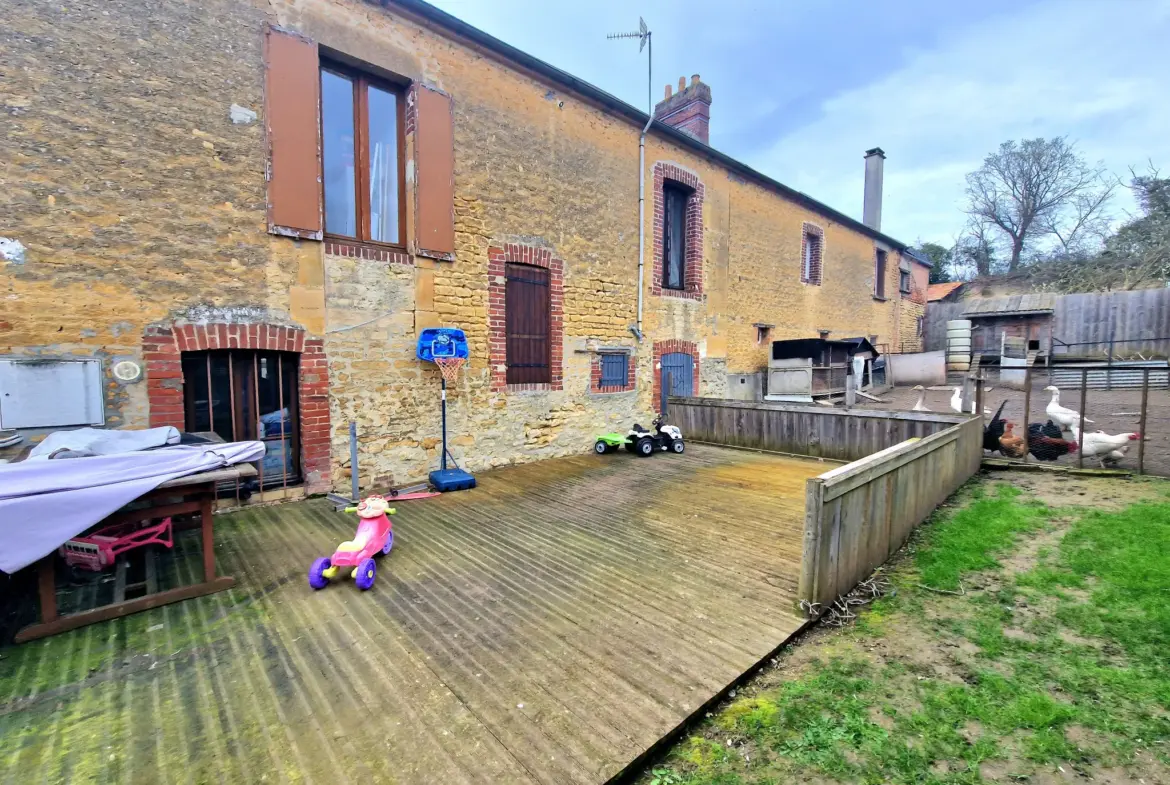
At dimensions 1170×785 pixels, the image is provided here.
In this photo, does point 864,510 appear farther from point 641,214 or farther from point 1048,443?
point 641,214

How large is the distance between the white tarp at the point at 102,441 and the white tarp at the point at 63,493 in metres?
0.45

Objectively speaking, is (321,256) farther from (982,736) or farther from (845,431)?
(845,431)

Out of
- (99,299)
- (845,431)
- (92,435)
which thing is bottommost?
(845,431)

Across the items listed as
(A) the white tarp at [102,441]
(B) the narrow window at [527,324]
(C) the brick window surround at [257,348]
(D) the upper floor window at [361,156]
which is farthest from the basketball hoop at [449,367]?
(A) the white tarp at [102,441]

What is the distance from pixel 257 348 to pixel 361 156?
268cm

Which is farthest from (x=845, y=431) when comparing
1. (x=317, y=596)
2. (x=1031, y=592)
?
(x=317, y=596)

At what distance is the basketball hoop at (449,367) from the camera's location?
6.41m

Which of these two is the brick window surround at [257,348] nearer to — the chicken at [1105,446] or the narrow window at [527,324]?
the narrow window at [527,324]

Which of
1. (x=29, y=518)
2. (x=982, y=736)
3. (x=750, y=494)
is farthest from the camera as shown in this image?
(x=750, y=494)

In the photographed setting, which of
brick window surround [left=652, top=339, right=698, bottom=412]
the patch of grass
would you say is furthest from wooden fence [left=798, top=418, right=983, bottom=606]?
brick window surround [left=652, top=339, right=698, bottom=412]

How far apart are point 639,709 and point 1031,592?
3231 millimetres

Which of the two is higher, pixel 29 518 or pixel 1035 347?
pixel 1035 347

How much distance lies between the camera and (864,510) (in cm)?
368

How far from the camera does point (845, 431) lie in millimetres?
7832
